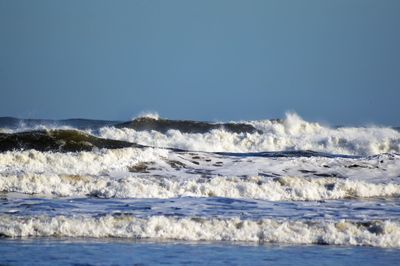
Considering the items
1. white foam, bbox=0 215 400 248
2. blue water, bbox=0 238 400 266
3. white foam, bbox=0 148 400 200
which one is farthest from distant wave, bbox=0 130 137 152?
blue water, bbox=0 238 400 266

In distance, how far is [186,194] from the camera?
22922 mm

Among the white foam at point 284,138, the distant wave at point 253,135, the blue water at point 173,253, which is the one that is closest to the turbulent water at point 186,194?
the blue water at point 173,253

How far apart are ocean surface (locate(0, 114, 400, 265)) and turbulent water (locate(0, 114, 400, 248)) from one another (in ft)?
0.10

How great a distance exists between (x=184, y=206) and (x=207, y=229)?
3261 mm

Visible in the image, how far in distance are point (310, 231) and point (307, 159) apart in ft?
44.7

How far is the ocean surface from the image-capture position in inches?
591

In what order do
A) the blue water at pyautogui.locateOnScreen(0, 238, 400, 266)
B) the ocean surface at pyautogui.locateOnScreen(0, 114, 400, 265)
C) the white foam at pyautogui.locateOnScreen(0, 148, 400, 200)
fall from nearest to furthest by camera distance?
the blue water at pyautogui.locateOnScreen(0, 238, 400, 266)
the ocean surface at pyautogui.locateOnScreen(0, 114, 400, 265)
the white foam at pyautogui.locateOnScreen(0, 148, 400, 200)

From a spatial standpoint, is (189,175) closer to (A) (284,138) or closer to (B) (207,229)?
(B) (207,229)

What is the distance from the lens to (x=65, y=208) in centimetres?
1897

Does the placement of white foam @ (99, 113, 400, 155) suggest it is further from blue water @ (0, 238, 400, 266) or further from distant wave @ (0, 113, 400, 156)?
blue water @ (0, 238, 400, 266)

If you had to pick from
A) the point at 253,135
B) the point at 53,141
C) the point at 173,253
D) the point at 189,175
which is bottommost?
the point at 173,253

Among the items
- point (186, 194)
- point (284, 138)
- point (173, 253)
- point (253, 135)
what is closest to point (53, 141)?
point (186, 194)

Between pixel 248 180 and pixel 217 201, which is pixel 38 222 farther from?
pixel 248 180

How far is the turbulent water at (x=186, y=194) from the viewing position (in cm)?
1669
